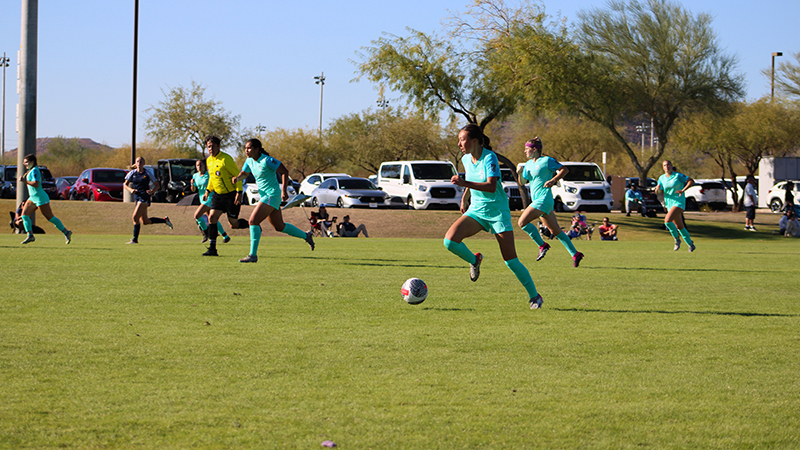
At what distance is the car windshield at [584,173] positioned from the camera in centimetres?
3494

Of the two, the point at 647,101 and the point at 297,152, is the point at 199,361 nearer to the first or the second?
the point at 647,101

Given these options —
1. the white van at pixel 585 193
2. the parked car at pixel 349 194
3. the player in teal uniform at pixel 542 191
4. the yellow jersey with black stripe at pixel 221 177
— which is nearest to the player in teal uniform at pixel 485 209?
the player in teal uniform at pixel 542 191

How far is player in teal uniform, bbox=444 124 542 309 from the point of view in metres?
8.01

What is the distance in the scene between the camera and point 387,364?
5.35m

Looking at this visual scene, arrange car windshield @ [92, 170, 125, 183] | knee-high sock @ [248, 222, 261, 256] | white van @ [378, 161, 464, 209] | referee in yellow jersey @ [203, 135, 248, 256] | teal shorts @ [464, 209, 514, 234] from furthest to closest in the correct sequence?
car windshield @ [92, 170, 125, 183] < white van @ [378, 161, 464, 209] < referee in yellow jersey @ [203, 135, 248, 256] < knee-high sock @ [248, 222, 261, 256] < teal shorts @ [464, 209, 514, 234]

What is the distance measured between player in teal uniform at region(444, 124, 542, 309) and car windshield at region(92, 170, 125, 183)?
3365cm

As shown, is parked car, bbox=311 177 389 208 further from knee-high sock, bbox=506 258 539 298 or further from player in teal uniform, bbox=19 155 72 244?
knee-high sock, bbox=506 258 539 298

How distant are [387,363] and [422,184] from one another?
88.8 ft

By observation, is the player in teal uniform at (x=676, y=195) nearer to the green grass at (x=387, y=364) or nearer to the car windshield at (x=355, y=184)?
the green grass at (x=387, y=364)

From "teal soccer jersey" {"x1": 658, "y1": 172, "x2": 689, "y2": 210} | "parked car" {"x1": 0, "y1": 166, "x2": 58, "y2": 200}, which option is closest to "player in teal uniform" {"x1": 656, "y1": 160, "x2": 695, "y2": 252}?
"teal soccer jersey" {"x1": 658, "y1": 172, "x2": 689, "y2": 210}

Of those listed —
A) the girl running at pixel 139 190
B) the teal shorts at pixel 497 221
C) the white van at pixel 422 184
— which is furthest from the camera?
the white van at pixel 422 184

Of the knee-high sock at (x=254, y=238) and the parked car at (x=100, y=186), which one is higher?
the parked car at (x=100, y=186)

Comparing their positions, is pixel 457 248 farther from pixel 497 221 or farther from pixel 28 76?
pixel 28 76

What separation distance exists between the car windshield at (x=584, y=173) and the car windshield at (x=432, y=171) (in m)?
5.51
